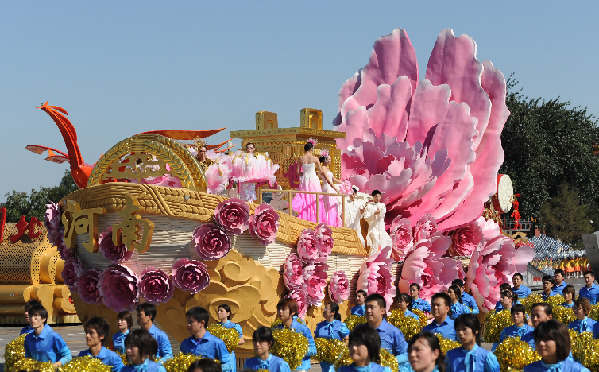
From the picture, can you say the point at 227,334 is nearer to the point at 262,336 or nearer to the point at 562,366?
the point at 262,336

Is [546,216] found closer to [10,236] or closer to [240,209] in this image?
[10,236]

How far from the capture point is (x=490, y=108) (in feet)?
53.1

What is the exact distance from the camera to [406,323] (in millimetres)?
10984

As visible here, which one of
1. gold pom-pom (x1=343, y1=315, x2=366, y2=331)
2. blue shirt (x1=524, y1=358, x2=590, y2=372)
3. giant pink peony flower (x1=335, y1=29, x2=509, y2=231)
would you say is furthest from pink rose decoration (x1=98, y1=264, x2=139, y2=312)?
blue shirt (x1=524, y1=358, x2=590, y2=372)

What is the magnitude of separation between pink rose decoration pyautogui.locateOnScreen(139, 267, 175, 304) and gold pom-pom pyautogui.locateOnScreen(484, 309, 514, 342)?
412cm

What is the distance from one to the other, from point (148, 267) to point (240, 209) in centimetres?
141

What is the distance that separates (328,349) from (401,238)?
20.6ft

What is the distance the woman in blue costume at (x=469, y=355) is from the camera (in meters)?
6.40

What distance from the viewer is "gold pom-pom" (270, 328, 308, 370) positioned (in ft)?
27.5

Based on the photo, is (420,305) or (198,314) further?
(420,305)

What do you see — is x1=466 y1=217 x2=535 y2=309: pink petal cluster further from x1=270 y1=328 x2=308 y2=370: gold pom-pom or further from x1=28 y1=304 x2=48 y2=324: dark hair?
x1=28 y1=304 x2=48 y2=324: dark hair

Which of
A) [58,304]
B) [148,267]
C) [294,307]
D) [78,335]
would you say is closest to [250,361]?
[294,307]

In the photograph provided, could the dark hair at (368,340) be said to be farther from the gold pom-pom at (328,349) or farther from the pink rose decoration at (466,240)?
the pink rose decoration at (466,240)

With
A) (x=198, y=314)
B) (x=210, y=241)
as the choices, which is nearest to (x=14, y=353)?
(x=198, y=314)
